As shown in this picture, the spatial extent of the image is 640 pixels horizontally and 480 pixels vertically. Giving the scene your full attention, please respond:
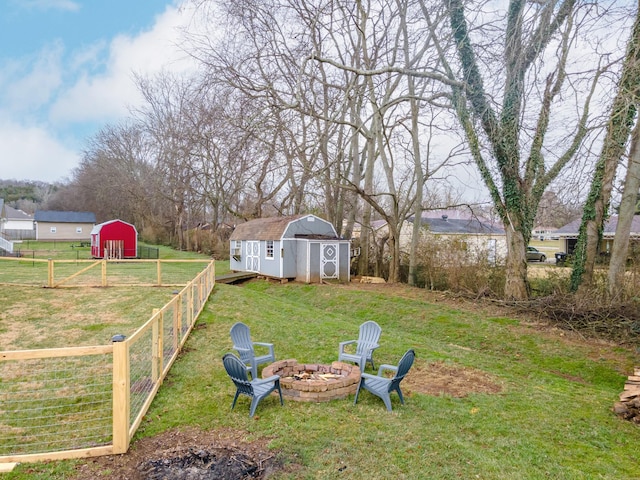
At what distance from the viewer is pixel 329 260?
1789 centimetres

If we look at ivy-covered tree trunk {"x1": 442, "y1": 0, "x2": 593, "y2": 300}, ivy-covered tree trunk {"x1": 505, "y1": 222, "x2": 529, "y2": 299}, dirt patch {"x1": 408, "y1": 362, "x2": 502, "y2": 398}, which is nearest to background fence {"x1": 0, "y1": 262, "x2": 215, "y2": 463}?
dirt patch {"x1": 408, "y1": 362, "x2": 502, "y2": 398}

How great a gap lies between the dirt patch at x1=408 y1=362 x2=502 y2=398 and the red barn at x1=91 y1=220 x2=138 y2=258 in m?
25.1

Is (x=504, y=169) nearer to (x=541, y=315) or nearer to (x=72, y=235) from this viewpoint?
(x=541, y=315)

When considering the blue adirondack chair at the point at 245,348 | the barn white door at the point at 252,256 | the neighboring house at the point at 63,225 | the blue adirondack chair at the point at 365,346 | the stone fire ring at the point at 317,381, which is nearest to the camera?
the stone fire ring at the point at 317,381

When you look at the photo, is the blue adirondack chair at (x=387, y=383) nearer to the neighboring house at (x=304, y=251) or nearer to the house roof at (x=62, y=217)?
the neighboring house at (x=304, y=251)

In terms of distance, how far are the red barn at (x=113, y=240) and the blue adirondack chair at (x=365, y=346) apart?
79.4 feet

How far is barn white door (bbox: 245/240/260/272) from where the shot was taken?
19.7 m

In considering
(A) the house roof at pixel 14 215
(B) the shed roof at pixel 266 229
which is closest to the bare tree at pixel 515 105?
(B) the shed roof at pixel 266 229

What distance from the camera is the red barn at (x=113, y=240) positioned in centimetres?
2670

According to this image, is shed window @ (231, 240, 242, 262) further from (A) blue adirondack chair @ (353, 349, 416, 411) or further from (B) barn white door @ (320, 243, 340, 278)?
(A) blue adirondack chair @ (353, 349, 416, 411)

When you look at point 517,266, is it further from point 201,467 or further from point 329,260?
point 201,467

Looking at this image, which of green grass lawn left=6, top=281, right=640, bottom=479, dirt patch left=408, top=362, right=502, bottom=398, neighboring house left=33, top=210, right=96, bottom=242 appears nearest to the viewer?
green grass lawn left=6, top=281, right=640, bottom=479

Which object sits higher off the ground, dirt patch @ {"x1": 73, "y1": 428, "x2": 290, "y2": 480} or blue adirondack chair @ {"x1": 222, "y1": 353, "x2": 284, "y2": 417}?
blue adirondack chair @ {"x1": 222, "y1": 353, "x2": 284, "y2": 417}

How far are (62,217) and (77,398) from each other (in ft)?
150
